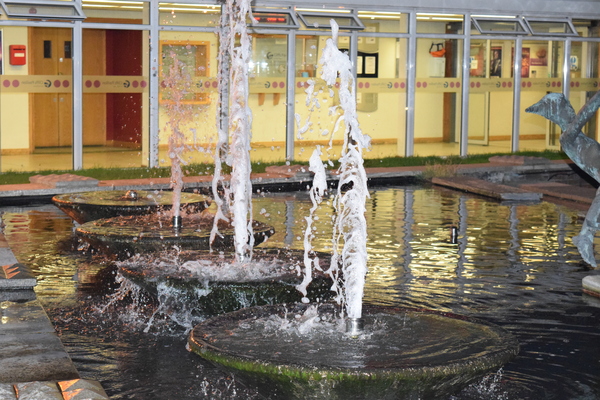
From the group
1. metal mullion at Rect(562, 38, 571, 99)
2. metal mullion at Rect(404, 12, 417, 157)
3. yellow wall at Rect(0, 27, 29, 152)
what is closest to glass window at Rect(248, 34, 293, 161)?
metal mullion at Rect(404, 12, 417, 157)

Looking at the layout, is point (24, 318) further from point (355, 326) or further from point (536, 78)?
point (536, 78)

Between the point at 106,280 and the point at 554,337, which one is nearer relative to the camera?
the point at 554,337

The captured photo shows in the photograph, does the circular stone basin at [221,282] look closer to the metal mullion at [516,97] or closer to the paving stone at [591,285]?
the paving stone at [591,285]

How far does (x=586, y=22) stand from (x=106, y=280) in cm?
1716

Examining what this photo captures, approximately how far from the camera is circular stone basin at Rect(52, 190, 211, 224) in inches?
404

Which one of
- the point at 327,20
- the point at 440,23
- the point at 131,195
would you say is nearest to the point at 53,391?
the point at 131,195

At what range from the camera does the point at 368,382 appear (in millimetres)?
4414

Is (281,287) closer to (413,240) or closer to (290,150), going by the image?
(413,240)

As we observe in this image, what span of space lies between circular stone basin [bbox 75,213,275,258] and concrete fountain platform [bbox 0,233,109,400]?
2.38 ft

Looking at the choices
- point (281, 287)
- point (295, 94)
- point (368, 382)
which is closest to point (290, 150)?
point (295, 94)

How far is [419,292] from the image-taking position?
26.6ft

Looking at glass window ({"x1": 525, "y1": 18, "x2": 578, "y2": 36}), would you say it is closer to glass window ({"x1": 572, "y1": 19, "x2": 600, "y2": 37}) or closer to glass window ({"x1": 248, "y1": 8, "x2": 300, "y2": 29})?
glass window ({"x1": 572, "y1": 19, "x2": 600, "y2": 37})

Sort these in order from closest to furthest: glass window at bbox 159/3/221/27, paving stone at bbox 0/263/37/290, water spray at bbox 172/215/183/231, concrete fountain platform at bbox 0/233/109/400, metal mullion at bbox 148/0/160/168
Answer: concrete fountain platform at bbox 0/233/109/400 → paving stone at bbox 0/263/37/290 → water spray at bbox 172/215/183/231 → metal mullion at bbox 148/0/160/168 → glass window at bbox 159/3/221/27

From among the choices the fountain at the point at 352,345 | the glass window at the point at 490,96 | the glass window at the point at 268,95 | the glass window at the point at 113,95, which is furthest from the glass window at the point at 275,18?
the fountain at the point at 352,345
